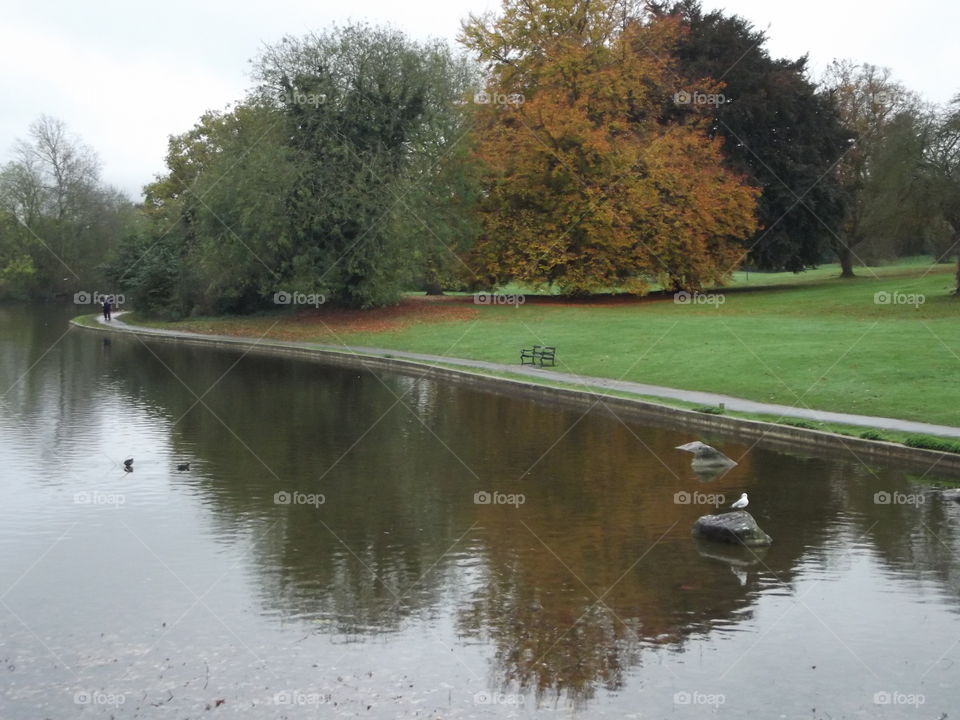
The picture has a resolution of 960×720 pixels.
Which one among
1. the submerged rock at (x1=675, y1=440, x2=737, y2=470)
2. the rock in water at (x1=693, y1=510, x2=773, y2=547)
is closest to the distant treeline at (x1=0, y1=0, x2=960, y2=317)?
the submerged rock at (x1=675, y1=440, x2=737, y2=470)

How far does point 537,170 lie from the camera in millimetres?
59406

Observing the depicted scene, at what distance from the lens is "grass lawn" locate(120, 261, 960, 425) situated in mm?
27797

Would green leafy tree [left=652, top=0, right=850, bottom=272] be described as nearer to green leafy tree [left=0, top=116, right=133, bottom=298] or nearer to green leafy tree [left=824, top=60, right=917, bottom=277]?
green leafy tree [left=824, top=60, right=917, bottom=277]

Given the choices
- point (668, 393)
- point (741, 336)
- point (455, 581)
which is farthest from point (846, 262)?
point (455, 581)

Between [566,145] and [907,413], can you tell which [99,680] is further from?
[566,145]

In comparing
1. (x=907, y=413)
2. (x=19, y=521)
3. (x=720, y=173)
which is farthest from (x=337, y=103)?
(x=19, y=521)

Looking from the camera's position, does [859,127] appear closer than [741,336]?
No

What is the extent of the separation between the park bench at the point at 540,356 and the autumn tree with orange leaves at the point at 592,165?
1997 centimetres

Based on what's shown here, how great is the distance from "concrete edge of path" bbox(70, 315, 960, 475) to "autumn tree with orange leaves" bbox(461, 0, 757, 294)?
1763 cm

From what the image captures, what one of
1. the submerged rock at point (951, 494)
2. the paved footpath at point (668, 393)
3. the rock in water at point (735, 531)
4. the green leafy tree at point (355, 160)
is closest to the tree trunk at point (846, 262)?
the green leafy tree at point (355, 160)

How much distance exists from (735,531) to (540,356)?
79.1ft

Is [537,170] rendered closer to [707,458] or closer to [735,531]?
[707,458]

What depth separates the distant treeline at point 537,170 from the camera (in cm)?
5266

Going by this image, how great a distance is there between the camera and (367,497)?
17625 mm
